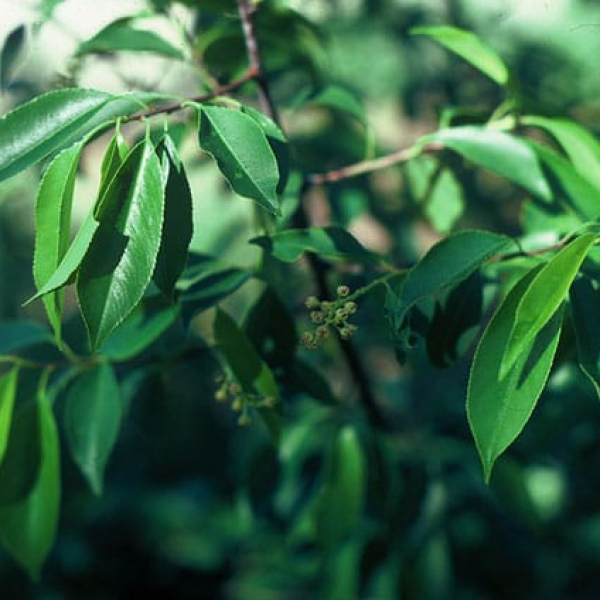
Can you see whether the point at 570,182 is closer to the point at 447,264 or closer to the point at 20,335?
the point at 447,264

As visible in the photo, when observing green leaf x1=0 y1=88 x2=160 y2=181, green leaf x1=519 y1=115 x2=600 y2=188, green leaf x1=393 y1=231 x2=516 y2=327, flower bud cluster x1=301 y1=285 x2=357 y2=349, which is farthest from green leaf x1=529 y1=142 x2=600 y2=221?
green leaf x1=0 y1=88 x2=160 y2=181

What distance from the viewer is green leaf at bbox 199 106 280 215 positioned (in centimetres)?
65

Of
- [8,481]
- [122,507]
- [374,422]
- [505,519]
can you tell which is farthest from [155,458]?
[8,481]

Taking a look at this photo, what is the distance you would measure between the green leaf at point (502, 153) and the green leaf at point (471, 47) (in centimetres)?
6

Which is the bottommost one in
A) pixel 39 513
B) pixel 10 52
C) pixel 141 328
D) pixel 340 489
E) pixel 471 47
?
pixel 340 489

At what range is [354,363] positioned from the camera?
1117mm

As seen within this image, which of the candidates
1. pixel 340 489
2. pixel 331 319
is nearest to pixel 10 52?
pixel 331 319

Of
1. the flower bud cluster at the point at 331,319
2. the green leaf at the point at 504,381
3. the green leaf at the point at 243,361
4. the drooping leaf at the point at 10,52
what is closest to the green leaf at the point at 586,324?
the green leaf at the point at 504,381

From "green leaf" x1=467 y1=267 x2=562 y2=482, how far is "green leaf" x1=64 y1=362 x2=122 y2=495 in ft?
1.39

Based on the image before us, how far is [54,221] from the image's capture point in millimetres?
670

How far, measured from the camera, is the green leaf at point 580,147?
90 centimetres

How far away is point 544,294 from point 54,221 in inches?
13.4

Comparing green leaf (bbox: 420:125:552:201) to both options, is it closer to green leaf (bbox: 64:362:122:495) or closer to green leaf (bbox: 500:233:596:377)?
green leaf (bbox: 500:233:596:377)

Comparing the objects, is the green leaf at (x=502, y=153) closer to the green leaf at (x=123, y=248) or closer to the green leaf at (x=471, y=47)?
the green leaf at (x=471, y=47)
